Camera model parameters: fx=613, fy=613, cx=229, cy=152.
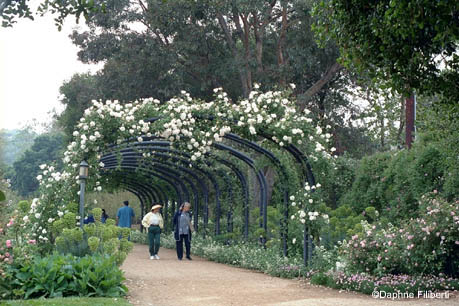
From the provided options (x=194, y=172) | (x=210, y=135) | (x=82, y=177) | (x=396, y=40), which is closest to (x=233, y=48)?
(x=194, y=172)

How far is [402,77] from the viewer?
7.43 m

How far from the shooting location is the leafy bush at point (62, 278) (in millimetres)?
8094

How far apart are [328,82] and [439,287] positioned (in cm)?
1498

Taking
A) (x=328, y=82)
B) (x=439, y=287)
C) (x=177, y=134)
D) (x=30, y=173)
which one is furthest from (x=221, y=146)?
(x=30, y=173)

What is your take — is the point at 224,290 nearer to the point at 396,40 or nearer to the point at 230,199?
the point at 396,40

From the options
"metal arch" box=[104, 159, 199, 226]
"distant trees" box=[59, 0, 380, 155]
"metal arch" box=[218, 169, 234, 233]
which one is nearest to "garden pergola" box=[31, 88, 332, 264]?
"metal arch" box=[218, 169, 234, 233]

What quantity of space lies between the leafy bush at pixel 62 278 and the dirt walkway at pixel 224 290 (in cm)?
44

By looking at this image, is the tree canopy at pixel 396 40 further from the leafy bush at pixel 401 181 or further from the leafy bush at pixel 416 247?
the leafy bush at pixel 401 181

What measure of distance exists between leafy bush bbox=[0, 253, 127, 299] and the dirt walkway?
1.45 feet

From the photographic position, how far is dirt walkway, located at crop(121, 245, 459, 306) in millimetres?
8188

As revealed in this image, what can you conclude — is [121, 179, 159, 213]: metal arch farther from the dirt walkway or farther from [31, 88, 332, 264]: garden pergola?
the dirt walkway

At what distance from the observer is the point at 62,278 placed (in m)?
8.13

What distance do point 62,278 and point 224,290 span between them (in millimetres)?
2564

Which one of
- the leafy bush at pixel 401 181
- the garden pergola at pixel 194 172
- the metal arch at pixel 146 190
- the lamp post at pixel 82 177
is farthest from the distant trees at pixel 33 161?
the lamp post at pixel 82 177
